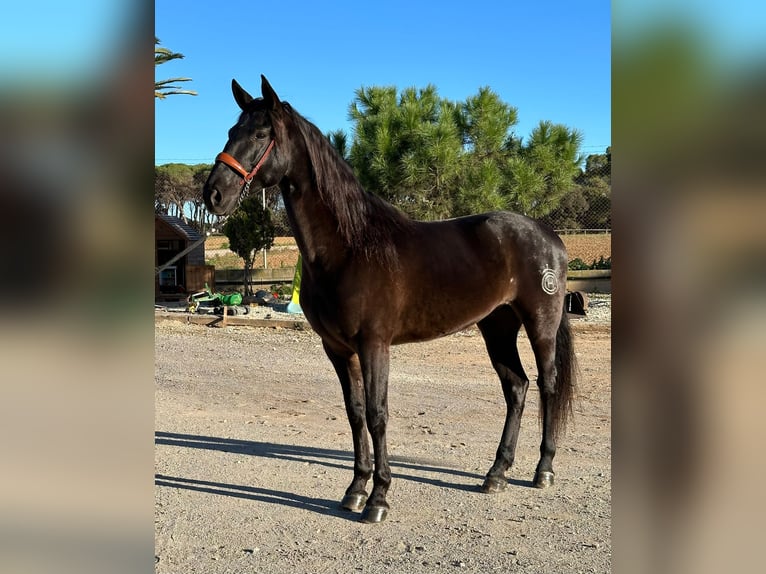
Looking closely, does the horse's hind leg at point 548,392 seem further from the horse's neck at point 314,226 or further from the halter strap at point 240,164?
the halter strap at point 240,164

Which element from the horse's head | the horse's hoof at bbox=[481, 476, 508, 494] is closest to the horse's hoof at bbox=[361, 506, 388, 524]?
the horse's hoof at bbox=[481, 476, 508, 494]

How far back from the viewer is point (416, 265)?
11.4 ft

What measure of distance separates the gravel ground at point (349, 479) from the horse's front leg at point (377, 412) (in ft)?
0.31

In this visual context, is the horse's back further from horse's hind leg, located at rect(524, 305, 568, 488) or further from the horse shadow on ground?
the horse shadow on ground

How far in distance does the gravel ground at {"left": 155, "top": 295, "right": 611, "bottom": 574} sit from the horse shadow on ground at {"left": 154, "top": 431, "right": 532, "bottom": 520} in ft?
0.04

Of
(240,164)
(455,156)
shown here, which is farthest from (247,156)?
(455,156)

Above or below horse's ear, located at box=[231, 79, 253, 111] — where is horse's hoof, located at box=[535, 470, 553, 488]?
below

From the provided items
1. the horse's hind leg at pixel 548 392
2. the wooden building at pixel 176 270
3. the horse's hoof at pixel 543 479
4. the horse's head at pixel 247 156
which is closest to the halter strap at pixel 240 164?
the horse's head at pixel 247 156

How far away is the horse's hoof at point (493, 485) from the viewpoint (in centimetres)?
370

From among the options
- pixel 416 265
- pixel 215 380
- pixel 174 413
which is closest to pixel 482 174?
pixel 215 380

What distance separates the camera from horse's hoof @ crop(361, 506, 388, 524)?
10.7ft

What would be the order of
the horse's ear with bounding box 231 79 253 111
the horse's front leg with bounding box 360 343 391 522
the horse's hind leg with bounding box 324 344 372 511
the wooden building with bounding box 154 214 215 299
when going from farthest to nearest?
the wooden building with bounding box 154 214 215 299 → the horse's hind leg with bounding box 324 344 372 511 → the horse's front leg with bounding box 360 343 391 522 → the horse's ear with bounding box 231 79 253 111

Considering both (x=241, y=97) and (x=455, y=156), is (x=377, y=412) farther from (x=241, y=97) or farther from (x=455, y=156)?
(x=455, y=156)
